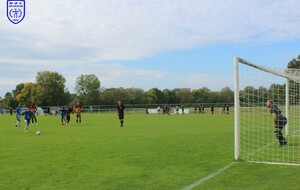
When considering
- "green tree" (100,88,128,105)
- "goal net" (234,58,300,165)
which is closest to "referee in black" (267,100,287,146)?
"goal net" (234,58,300,165)

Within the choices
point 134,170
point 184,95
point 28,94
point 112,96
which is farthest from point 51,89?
point 134,170

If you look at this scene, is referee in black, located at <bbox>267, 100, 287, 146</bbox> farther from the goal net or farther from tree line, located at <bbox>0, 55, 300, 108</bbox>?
tree line, located at <bbox>0, 55, 300, 108</bbox>

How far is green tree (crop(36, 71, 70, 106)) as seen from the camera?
339 feet

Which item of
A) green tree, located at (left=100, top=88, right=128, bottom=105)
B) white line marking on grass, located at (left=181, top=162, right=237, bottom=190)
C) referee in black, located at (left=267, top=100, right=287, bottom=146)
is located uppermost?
green tree, located at (left=100, top=88, right=128, bottom=105)

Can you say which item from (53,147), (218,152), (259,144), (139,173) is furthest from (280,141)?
(53,147)

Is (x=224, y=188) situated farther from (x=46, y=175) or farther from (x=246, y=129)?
(x=246, y=129)

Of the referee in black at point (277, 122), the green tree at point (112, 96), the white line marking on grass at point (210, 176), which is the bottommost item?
the white line marking on grass at point (210, 176)

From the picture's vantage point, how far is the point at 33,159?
36.1ft

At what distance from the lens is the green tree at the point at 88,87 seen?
112125 mm

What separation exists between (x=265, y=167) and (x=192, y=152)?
309 cm

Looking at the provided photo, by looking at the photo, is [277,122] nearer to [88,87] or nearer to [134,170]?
[134,170]

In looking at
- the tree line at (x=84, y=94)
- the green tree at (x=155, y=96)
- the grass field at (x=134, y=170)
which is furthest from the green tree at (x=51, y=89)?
the grass field at (x=134, y=170)

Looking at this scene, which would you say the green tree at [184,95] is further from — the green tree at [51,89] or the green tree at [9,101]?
the green tree at [9,101]

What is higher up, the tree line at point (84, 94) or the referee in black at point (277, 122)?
the tree line at point (84, 94)
